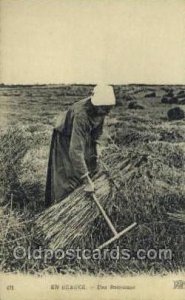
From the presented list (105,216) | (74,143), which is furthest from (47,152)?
(105,216)

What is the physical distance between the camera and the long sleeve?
33.1 inches

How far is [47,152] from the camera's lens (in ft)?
2.76

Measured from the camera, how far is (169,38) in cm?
84

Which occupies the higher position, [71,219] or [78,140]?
[78,140]

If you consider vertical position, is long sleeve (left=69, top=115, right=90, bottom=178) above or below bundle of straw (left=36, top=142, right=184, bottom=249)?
above

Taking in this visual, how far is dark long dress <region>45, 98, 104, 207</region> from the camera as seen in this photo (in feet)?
2.75

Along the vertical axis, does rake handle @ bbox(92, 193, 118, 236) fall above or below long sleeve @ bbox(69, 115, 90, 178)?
below

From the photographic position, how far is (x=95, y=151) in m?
0.84

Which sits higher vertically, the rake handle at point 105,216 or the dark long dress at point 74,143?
the dark long dress at point 74,143

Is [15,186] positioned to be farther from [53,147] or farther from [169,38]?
→ [169,38]

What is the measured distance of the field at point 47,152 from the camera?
0.83 m

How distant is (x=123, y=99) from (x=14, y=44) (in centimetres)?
23

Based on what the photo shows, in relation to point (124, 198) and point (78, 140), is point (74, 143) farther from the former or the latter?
point (124, 198)

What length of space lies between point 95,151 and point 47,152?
89 mm
